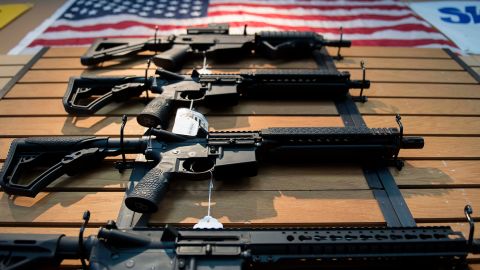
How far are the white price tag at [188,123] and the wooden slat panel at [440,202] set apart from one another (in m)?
1.27

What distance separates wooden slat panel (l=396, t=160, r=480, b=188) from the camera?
7.36 feet

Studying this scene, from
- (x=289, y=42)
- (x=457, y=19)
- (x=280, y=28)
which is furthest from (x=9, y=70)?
(x=457, y=19)

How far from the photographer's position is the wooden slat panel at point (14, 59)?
3.50 meters

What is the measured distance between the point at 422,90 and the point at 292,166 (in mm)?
1533

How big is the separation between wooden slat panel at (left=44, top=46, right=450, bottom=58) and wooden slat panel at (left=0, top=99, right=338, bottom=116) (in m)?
0.90

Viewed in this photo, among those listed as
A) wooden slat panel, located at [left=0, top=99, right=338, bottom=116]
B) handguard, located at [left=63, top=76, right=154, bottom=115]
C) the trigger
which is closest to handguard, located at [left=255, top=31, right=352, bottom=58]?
wooden slat panel, located at [left=0, top=99, right=338, bottom=116]

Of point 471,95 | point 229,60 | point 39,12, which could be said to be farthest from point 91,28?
point 471,95

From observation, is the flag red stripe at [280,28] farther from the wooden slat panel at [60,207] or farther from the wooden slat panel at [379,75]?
the wooden slat panel at [60,207]

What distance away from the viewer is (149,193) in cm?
192

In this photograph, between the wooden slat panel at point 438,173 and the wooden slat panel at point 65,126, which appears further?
the wooden slat panel at point 65,126

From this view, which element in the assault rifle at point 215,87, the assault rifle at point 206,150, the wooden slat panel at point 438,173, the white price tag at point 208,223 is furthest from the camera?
the assault rifle at point 215,87

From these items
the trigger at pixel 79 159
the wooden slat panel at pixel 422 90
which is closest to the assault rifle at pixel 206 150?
the trigger at pixel 79 159

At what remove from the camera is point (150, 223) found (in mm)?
1981

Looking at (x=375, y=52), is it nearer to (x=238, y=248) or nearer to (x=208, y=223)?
(x=208, y=223)
